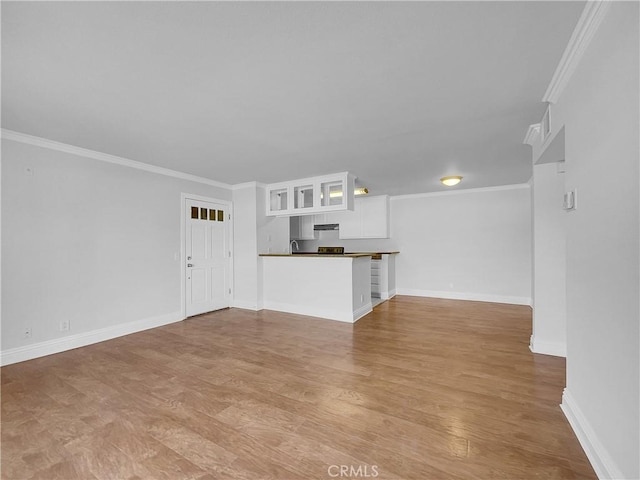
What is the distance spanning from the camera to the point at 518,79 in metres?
2.05

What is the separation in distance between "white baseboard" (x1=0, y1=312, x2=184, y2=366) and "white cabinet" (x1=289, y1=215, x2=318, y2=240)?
4087 millimetres

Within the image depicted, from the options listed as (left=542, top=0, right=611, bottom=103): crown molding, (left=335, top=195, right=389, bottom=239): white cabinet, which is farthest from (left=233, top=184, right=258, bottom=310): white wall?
(left=542, top=0, right=611, bottom=103): crown molding

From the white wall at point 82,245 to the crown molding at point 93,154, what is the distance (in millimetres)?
60

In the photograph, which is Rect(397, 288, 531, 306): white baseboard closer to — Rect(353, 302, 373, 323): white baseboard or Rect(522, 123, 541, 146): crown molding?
Rect(353, 302, 373, 323): white baseboard

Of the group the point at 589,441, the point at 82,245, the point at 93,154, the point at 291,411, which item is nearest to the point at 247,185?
the point at 93,154

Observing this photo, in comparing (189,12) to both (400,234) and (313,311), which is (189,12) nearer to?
(313,311)

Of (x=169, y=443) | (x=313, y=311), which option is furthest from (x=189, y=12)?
(x=313, y=311)

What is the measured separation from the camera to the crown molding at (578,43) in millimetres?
1399

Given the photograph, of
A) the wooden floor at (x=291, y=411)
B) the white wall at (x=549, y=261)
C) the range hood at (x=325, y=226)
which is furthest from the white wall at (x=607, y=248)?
the range hood at (x=325, y=226)

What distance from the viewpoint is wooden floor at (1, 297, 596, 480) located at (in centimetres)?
158

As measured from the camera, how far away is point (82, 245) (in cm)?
350

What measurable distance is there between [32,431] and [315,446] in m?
1.91

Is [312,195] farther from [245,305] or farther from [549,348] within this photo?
[549,348]

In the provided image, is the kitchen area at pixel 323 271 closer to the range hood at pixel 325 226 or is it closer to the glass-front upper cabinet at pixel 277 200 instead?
the glass-front upper cabinet at pixel 277 200
